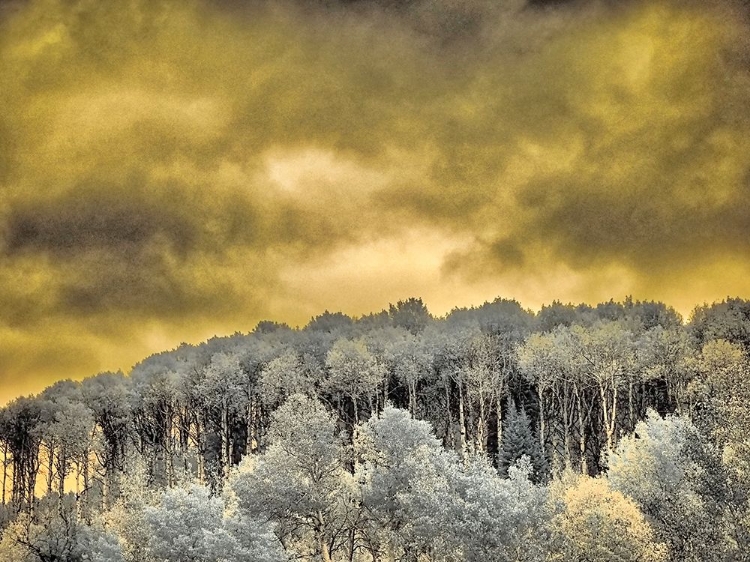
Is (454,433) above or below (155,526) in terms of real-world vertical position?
above

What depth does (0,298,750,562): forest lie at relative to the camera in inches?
2219

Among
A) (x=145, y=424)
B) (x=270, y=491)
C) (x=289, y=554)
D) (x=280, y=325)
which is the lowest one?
(x=289, y=554)

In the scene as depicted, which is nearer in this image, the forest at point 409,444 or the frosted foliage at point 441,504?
the forest at point 409,444

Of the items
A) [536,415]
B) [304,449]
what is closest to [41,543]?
[304,449]

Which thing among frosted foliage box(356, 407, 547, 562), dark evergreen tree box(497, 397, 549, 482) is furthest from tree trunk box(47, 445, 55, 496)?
dark evergreen tree box(497, 397, 549, 482)

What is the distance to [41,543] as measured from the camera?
7300 centimetres

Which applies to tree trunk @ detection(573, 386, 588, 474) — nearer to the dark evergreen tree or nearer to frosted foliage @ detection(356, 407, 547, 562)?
the dark evergreen tree

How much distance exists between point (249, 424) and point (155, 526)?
3773 centimetres

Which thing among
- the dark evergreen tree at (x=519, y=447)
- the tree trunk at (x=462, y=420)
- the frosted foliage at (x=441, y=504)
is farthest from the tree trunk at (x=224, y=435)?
the dark evergreen tree at (x=519, y=447)

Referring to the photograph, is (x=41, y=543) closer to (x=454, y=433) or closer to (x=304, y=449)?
(x=304, y=449)

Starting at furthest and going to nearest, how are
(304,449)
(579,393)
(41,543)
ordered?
(579,393) → (41,543) → (304,449)

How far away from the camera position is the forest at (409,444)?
185ft

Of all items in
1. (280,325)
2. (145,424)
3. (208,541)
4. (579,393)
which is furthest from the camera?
(280,325)

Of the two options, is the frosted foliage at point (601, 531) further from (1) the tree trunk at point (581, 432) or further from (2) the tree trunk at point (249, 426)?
(2) the tree trunk at point (249, 426)
